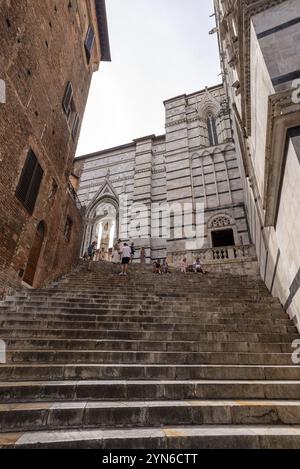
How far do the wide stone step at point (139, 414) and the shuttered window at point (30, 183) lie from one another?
6.90 meters

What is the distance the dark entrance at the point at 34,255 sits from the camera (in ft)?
27.3

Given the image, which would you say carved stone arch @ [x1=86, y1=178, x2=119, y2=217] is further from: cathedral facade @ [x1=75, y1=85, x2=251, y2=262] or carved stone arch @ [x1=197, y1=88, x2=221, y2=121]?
carved stone arch @ [x1=197, y1=88, x2=221, y2=121]

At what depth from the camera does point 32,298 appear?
6953mm

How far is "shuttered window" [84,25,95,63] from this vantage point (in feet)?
47.6

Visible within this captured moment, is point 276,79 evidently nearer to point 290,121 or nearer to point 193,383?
point 290,121

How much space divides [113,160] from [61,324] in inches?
743

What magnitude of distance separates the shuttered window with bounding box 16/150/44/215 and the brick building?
0.11ft

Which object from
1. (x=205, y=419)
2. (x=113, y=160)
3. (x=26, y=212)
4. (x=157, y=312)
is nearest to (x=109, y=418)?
(x=205, y=419)

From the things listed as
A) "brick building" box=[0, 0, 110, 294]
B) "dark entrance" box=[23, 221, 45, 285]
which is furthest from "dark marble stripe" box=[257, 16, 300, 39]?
"dark entrance" box=[23, 221, 45, 285]

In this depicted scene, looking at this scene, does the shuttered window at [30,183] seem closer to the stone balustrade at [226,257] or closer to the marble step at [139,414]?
the marble step at [139,414]

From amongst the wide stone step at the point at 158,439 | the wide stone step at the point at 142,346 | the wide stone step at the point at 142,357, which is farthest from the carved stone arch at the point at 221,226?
the wide stone step at the point at 158,439

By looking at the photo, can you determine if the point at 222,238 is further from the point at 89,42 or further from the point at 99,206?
the point at 89,42

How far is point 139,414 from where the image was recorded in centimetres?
246
